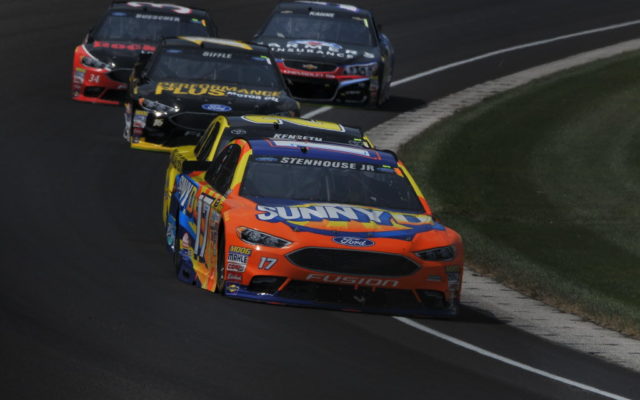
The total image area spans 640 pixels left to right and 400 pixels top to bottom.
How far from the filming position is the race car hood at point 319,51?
81.4ft

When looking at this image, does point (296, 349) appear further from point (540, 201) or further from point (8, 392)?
point (540, 201)

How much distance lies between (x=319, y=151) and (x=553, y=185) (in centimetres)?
931

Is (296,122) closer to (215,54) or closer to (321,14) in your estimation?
(215,54)

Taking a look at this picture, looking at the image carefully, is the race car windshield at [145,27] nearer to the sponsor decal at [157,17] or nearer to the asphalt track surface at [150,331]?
the sponsor decal at [157,17]

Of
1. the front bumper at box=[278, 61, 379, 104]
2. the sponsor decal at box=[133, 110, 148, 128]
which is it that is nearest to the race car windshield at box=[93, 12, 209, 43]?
the front bumper at box=[278, 61, 379, 104]

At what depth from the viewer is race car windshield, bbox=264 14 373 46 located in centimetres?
2597

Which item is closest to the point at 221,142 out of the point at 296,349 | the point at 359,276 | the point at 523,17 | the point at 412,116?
the point at 359,276

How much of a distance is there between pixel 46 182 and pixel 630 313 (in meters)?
7.29

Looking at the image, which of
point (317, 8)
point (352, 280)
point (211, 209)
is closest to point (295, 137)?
point (211, 209)

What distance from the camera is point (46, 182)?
1731cm

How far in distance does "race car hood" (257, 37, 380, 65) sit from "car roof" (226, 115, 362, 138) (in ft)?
32.2

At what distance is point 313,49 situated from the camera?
25.1 meters

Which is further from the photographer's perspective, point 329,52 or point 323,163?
point 329,52

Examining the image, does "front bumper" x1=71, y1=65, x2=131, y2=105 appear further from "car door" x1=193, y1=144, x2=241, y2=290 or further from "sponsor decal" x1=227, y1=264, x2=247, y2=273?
"sponsor decal" x1=227, y1=264, x2=247, y2=273
